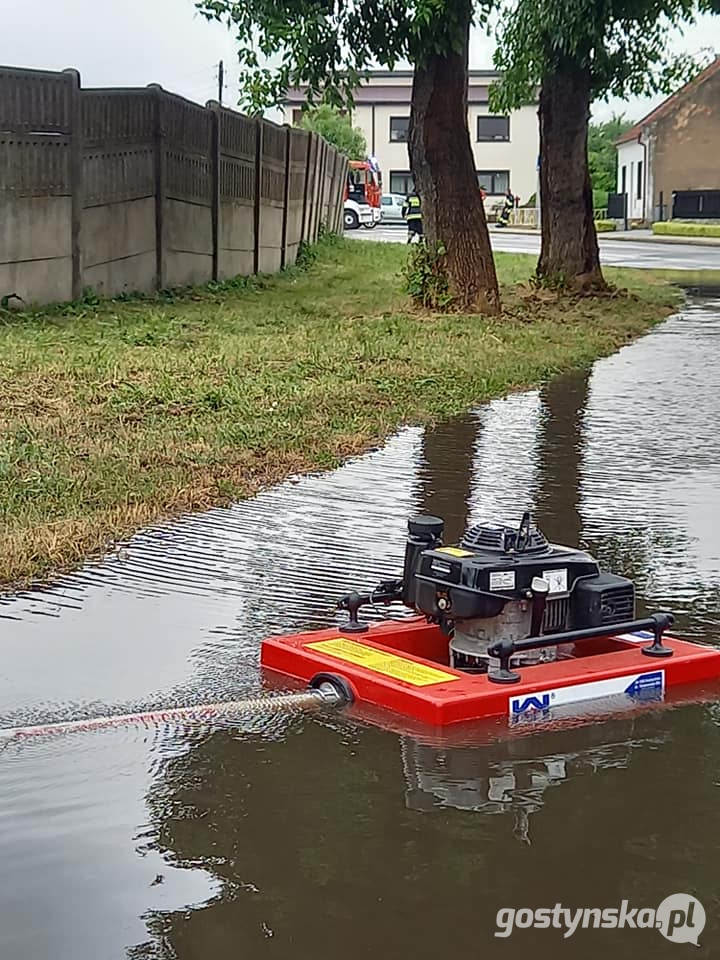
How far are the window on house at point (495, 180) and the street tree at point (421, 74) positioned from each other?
68.7 meters

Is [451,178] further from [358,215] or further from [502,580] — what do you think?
[358,215]

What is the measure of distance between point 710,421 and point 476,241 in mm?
7199

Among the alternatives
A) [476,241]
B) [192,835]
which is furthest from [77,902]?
[476,241]

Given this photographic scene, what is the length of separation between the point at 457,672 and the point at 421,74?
41.5 ft

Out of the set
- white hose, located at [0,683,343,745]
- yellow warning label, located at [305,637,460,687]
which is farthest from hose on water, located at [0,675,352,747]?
yellow warning label, located at [305,637,460,687]

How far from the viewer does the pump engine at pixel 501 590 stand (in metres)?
4.63

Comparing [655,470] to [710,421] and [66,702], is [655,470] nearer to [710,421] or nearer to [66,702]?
[710,421]

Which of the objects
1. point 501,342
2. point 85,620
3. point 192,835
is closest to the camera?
point 192,835

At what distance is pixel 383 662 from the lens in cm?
473

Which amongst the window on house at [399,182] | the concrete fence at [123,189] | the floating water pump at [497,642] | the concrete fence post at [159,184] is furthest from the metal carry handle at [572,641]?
the window on house at [399,182]

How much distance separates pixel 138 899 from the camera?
328cm

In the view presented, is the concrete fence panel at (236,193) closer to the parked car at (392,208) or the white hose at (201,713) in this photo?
the white hose at (201,713)

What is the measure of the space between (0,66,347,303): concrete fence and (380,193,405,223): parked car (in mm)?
44061

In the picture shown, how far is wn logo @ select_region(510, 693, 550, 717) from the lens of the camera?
4.48 meters
